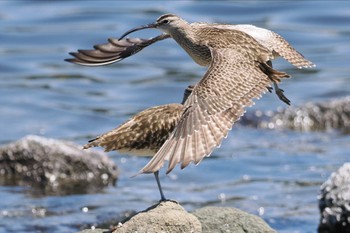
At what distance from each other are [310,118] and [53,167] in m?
4.80

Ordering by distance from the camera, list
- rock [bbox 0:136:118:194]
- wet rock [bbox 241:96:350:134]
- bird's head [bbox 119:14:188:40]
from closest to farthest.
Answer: bird's head [bbox 119:14:188:40]
rock [bbox 0:136:118:194]
wet rock [bbox 241:96:350:134]

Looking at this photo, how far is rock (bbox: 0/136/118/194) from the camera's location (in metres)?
13.9

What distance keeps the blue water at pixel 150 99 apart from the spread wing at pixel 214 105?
3406 millimetres

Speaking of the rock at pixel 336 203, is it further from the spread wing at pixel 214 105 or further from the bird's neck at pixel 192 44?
the spread wing at pixel 214 105

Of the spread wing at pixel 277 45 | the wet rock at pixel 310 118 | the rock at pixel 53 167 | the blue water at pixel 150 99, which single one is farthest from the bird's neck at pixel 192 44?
the wet rock at pixel 310 118

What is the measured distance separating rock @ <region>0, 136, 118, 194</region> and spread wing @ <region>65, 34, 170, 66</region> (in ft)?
9.47

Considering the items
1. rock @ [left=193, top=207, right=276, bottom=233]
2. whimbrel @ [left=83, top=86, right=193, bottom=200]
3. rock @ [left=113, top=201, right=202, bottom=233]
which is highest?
whimbrel @ [left=83, top=86, right=193, bottom=200]

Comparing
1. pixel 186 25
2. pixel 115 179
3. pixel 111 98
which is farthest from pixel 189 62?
pixel 186 25

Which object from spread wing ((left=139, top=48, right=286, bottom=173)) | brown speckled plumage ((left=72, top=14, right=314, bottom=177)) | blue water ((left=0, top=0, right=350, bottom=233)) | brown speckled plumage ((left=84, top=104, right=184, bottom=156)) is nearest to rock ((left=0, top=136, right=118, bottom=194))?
blue water ((left=0, top=0, right=350, bottom=233))

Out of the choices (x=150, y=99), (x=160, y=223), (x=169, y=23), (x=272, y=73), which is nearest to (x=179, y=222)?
(x=160, y=223)

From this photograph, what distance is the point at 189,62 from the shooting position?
21219mm

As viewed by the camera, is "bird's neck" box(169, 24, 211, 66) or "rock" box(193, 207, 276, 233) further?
"bird's neck" box(169, 24, 211, 66)

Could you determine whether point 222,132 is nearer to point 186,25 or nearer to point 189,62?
point 186,25

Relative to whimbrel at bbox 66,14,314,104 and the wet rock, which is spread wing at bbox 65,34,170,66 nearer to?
whimbrel at bbox 66,14,314,104
